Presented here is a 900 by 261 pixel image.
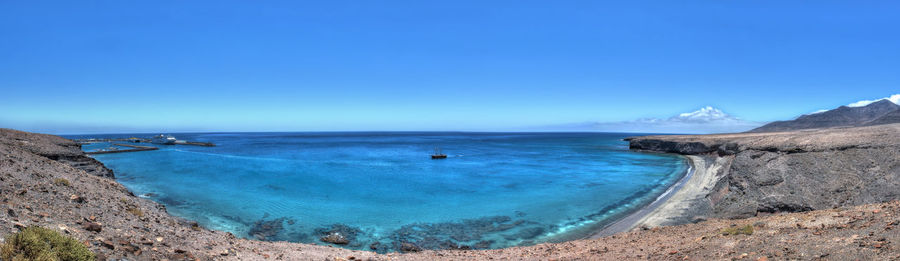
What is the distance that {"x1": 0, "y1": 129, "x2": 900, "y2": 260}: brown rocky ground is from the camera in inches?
321

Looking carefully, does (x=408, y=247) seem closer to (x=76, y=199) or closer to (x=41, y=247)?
(x=41, y=247)

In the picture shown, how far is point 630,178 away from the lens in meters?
37.8

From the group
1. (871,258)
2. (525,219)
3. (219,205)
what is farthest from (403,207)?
(871,258)

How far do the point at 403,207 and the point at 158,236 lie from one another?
15.5 meters

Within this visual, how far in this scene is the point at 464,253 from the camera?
13945 millimetres

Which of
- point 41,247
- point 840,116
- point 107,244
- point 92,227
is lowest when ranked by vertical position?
point 107,244

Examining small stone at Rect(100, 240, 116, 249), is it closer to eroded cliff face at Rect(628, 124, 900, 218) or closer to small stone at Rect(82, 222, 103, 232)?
small stone at Rect(82, 222, 103, 232)

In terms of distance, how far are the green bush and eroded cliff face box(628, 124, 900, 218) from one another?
75.0ft

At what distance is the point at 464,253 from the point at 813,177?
1854 cm

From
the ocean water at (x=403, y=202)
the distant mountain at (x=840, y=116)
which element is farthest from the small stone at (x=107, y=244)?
the distant mountain at (x=840, y=116)

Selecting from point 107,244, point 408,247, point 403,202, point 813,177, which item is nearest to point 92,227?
point 107,244

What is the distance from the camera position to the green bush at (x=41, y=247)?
6.05m

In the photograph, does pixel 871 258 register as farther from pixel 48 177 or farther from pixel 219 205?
pixel 219 205

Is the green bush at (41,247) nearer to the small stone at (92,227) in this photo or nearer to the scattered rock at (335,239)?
the small stone at (92,227)
